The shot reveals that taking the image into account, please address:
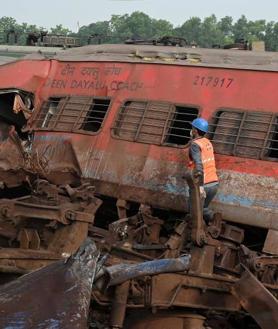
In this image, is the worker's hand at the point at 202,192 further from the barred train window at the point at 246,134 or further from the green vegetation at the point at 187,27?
the green vegetation at the point at 187,27

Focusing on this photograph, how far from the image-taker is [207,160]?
269 inches

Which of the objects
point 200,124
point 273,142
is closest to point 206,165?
point 200,124

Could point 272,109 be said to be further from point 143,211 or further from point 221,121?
point 143,211

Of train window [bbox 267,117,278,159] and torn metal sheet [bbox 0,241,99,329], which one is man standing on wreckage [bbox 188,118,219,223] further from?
torn metal sheet [bbox 0,241,99,329]

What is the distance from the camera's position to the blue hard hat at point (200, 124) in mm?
7008

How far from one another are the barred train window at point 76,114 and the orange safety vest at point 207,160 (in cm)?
177

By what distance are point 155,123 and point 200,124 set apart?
0.89m

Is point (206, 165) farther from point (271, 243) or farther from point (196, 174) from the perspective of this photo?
point (271, 243)

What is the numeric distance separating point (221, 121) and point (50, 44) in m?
6.52

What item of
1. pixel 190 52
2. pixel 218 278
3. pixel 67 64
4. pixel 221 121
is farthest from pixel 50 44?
pixel 218 278

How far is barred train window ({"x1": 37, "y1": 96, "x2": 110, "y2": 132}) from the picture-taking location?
838 centimetres

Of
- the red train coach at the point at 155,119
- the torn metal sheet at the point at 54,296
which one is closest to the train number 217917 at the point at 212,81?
the red train coach at the point at 155,119

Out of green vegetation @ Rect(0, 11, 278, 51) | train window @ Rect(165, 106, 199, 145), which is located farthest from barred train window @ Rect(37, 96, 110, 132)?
green vegetation @ Rect(0, 11, 278, 51)

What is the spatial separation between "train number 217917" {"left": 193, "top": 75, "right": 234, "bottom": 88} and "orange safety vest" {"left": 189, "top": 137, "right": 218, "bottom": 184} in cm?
90
